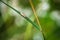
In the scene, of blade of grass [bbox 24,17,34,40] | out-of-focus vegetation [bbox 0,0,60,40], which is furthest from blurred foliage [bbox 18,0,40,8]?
blade of grass [bbox 24,17,34,40]

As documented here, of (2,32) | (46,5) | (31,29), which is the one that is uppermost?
(46,5)

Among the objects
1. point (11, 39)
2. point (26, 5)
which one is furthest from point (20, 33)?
point (26, 5)

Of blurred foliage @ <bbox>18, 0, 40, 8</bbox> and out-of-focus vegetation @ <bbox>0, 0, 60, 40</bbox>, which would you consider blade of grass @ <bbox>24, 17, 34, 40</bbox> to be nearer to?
out-of-focus vegetation @ <bbox>0, 0, 60, 40</bbox>

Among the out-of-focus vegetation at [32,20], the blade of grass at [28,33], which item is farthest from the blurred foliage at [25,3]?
the blade of grass at [28,33]

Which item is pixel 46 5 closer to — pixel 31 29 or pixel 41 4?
pixel 41 4

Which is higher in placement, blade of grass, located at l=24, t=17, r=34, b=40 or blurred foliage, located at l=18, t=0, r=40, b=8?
blurred foliage, located at l=18, t=0, r=40, b=8

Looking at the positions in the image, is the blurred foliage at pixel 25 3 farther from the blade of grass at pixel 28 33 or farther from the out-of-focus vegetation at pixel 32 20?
the blade of grass at pixel 28 33

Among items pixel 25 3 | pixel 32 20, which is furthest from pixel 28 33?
pixel 25 3

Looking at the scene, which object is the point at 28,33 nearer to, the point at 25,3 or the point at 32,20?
the point at 32,20
